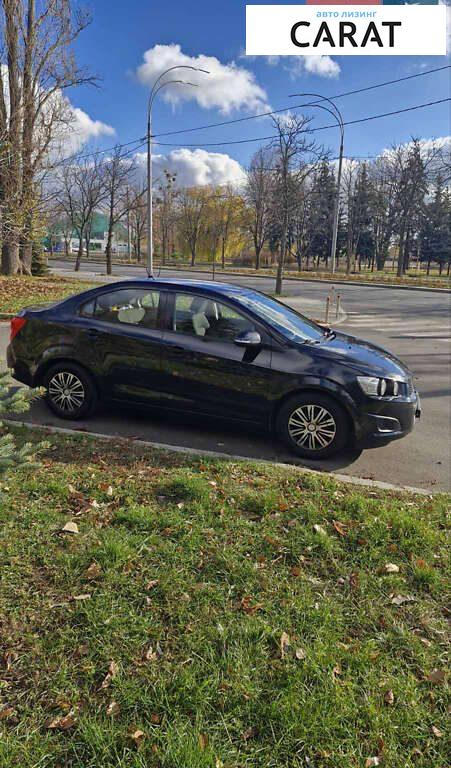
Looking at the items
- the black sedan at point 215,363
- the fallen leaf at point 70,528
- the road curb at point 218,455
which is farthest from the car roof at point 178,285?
the fallen leaf at point 70,528

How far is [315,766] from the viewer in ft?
5.50

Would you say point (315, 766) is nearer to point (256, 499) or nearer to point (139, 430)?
point (256, 499)

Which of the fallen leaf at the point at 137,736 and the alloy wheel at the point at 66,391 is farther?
the alloy wheel at the point at 66,391

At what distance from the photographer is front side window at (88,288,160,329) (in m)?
5.07

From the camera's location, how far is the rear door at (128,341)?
196 inches

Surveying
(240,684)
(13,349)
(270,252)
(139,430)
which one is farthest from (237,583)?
(270,252)

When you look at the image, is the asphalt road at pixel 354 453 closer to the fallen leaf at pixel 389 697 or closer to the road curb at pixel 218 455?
the road curb at pixel 218 455

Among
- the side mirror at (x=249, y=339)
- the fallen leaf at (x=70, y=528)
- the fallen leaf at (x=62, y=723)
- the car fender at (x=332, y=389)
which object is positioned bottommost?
the fallen leaf at (x=62, y=723)

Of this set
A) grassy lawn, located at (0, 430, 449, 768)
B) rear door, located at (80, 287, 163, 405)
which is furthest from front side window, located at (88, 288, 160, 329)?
grassy lawn, located at (0, 430, 449, 768)

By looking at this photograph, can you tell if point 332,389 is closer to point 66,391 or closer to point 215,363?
point 215,363

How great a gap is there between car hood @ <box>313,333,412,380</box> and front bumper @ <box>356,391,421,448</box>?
0.28m

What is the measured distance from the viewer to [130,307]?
5160 millimetres

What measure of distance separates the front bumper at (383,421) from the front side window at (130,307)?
2.33 m

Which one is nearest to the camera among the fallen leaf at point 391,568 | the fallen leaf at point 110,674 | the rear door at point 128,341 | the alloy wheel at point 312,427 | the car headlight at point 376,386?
the fallen leaf at point 110,674
